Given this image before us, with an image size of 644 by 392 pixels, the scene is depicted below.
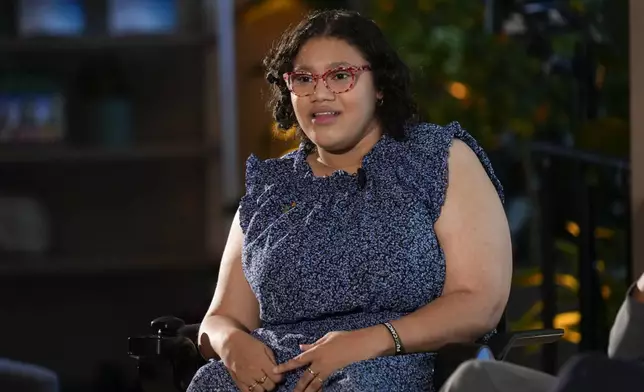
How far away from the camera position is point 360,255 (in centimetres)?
228

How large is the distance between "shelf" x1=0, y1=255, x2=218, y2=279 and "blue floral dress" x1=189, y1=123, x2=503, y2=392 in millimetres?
2238

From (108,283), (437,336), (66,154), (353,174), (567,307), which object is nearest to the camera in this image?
(437,336)

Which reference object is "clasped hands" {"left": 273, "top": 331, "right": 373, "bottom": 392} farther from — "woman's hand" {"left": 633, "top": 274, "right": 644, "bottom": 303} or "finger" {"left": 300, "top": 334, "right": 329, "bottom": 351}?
"woman's hand" {"left": 633, "top": 274, "right": 644, "bottom": 303}

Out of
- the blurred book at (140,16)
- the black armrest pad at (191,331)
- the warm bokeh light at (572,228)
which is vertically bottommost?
the warm bokeh light at (572,228)

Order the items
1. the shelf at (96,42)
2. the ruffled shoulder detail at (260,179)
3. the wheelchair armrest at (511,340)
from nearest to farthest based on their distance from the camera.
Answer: the wheelchair armrest at (511,340), the ruffled shoulder detail at (260,179), the shelf at (96,42)

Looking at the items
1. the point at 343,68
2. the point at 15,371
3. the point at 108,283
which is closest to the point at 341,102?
the point at 343,68

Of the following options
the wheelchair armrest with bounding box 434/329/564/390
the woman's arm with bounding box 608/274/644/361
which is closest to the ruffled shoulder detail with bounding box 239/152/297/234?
the wheelchair armrest with bounding box 434/329/564/390

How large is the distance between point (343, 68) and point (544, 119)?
8.88 ft

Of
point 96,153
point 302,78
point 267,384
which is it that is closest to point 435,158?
point 302,78

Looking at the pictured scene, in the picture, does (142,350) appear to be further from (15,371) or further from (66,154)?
(66,154)

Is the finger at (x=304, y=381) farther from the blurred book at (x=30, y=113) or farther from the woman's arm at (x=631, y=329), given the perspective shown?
the blurred book at (x=30, y=113)

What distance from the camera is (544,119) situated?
16.2ft

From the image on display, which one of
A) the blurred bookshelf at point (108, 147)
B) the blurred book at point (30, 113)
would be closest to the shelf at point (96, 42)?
the blurred bookshelf at point (108, 147)

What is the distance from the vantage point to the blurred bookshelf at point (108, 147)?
15.1ft
